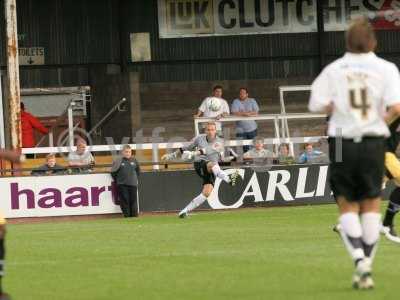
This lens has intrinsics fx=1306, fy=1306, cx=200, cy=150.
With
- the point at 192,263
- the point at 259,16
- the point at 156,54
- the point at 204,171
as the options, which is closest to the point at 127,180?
the point at 204,171

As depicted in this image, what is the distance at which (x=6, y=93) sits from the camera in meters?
30.3

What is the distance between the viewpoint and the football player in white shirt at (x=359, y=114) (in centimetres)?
1075

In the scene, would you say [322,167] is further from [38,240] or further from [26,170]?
[38,240]

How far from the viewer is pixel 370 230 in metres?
11.0

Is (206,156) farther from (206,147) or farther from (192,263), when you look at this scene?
(192,263)

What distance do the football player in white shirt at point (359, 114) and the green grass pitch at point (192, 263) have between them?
599mm

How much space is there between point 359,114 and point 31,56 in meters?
25.3

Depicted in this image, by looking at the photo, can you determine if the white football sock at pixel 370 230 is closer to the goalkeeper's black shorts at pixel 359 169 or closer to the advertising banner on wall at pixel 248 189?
the goalkeeper's black shorts at pixel 359 169

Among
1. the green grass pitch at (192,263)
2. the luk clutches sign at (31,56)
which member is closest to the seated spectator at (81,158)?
the green grass pitch at (192,263)

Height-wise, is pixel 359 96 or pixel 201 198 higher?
pixel 359 96

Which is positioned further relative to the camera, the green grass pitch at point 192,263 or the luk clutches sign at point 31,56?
the luk clutches sign at point 31,56

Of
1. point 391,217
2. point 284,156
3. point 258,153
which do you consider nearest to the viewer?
point 391,217

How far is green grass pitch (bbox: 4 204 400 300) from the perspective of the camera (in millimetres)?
11281

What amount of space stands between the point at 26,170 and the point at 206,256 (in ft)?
43.1
